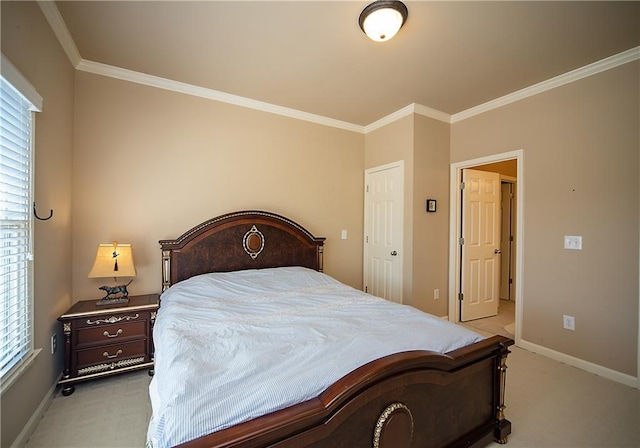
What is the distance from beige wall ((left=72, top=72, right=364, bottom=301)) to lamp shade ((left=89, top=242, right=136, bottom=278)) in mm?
314

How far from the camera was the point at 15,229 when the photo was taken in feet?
5.19

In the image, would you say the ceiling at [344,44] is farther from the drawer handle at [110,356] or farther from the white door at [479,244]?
the drawer handle at [110,356]

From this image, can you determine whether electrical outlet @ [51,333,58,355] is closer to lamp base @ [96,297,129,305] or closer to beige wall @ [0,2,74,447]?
beige wall @ [0,2,74,447]

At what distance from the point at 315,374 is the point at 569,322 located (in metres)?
2.76

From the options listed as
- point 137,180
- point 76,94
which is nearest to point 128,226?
point 137,180

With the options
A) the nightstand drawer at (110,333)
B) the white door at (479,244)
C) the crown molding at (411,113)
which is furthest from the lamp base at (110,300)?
the white door at (479,244)

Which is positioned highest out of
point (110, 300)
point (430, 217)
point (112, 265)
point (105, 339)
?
point (430, 217)

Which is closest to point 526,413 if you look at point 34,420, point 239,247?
point 239,247

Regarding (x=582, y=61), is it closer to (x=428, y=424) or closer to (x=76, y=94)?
(x=428, y=424)

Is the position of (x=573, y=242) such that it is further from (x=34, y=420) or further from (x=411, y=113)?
(x=34, y=420)

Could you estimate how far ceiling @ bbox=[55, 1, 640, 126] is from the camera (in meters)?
1.87

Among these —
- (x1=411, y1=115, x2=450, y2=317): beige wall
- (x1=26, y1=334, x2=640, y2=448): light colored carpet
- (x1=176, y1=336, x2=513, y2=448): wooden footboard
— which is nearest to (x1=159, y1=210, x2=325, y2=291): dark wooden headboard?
(x1=26, y1=334, x2=640, y2=448): light colored carpet

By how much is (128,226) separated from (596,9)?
388 centimetres

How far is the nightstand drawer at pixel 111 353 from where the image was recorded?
2.16m
